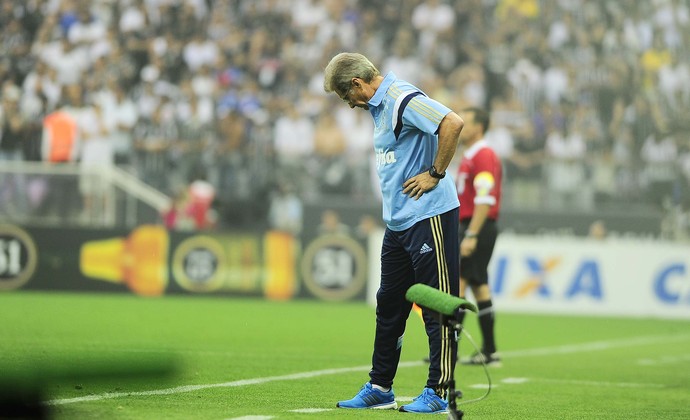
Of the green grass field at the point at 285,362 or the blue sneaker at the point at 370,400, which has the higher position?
the blue sneaker at the point at 370,400

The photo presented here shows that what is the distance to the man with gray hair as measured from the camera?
23.4ft

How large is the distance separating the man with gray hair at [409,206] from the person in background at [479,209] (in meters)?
3.69

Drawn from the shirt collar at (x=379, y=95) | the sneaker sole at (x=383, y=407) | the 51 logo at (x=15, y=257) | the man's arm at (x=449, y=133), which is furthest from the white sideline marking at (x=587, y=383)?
the 51 logo at (x=15, y=257)

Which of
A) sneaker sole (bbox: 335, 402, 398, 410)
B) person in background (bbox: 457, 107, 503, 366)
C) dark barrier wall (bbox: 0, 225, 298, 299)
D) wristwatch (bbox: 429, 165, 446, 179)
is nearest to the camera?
wristwatch (bbox: 429, 165, 446, 179)

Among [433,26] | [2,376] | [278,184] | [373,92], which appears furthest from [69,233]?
[373,92]

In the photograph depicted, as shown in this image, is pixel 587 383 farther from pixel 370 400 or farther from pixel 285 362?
pixel 370 400

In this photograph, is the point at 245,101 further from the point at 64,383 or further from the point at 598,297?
the point at 64,383

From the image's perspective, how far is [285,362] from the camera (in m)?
10.6

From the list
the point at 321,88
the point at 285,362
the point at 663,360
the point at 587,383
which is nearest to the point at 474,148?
the point at 587,383

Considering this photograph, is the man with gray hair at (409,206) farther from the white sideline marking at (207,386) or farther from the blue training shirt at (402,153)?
the white sideline marking at (207,386)

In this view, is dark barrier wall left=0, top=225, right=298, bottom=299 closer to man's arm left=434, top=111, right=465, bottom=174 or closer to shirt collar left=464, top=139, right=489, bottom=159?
shirt collar left=464, top=139, right=489, bottom=159

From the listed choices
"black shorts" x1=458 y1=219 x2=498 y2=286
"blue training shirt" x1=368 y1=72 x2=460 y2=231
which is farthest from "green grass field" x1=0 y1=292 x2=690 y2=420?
"blue training shirt" x1=368 y1=72 x2=460 y2=231

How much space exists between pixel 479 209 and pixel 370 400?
4.03 m

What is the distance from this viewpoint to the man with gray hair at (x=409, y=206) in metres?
7.12
